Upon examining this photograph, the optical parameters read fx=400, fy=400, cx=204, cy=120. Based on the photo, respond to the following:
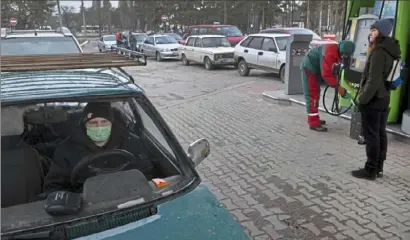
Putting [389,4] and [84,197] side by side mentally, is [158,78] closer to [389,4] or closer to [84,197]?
[389,4]

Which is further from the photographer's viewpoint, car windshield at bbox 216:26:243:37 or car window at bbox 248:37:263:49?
car windshield at bbox 216:26:243:37

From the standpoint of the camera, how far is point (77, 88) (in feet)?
8.38

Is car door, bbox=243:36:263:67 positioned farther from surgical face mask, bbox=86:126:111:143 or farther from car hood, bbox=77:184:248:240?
car hood, bbox=77:184:248:240

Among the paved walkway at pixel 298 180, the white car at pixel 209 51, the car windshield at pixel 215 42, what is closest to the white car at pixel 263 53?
the white car at pixel 209 51

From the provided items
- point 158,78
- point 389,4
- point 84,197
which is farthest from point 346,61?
point 158,78

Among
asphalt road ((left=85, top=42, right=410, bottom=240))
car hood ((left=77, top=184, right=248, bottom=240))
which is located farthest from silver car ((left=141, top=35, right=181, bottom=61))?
car hood ((left=77, top=184, right=248, bottom=240))

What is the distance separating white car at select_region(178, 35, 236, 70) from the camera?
1716 centimetres

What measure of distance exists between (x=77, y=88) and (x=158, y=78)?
43.7ft

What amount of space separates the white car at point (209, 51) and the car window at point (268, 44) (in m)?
3.02

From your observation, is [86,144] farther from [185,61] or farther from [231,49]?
[185,61]

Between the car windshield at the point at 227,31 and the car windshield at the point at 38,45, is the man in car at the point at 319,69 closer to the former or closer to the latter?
the car windshield at the point at 38,45

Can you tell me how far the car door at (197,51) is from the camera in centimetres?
1819

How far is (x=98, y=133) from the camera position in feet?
8.53

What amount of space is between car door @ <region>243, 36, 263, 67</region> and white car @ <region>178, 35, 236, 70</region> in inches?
84.7
